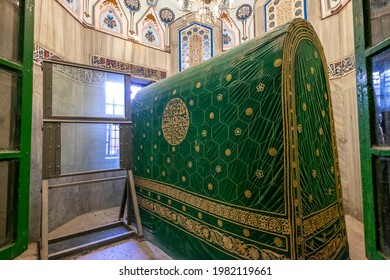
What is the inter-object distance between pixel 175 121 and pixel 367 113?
55.6 inches

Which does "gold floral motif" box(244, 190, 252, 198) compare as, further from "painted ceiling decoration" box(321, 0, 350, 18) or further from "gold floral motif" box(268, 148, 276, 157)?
"painted ceiling decoration" box(321, 0, 350, 18)

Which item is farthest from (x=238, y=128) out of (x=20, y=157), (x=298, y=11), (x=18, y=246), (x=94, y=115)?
(x=298, y=11)

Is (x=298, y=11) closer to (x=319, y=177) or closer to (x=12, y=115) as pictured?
(x=319, y=177)

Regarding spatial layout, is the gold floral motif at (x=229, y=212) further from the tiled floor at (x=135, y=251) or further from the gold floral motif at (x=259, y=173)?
the tiled floor at (x=135, y=251)

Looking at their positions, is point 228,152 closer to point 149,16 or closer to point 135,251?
point 135,251

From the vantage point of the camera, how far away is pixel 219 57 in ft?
5.27

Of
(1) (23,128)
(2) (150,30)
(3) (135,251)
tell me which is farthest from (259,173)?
(2) (150,30)

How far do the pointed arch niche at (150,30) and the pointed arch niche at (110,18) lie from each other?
1.09 feet

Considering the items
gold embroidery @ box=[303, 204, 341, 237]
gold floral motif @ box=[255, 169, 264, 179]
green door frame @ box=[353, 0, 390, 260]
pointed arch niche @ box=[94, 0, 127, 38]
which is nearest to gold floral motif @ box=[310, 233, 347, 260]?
gold embroidery @ box=[303, 204, 341, 237]

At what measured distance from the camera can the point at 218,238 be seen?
1420mm

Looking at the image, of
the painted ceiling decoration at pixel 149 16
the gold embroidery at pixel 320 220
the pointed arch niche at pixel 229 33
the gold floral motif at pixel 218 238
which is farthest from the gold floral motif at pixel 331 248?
the pointed arch niche at pixel 229 33

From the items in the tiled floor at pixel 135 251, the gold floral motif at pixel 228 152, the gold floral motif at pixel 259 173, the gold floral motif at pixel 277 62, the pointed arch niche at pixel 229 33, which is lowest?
the tiled floor at pixel 135 251

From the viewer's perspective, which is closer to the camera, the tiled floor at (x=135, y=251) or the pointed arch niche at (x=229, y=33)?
the tiled floor at (x=135, y=251)

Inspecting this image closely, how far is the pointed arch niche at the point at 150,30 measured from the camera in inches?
153
